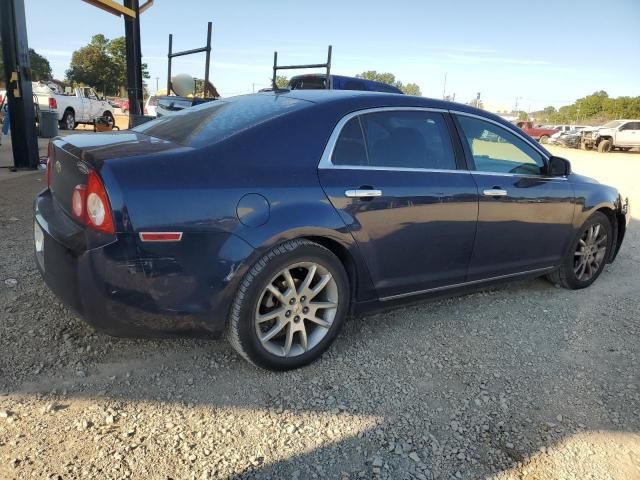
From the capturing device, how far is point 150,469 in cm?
213

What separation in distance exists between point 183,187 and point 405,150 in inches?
58.7

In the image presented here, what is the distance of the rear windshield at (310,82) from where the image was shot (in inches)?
384

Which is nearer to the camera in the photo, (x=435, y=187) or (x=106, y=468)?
(x=106, y=468)

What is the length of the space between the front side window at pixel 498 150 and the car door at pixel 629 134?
27824 millimetres

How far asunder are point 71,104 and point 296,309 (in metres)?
19.8

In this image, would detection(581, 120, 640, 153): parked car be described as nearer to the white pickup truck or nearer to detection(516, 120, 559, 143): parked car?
detection(516, 120, 559, 143): parked car

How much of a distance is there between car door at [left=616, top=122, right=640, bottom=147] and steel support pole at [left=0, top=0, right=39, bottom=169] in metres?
28.2

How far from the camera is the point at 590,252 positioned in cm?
457

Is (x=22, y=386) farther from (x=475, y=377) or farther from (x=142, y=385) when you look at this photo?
(x=475, y=377)

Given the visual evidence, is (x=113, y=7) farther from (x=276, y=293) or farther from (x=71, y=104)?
(x=71, y=104)

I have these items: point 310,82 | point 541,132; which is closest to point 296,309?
point 310,82

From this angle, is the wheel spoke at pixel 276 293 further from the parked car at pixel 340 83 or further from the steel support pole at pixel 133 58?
the steel support pole at pixel 133 58

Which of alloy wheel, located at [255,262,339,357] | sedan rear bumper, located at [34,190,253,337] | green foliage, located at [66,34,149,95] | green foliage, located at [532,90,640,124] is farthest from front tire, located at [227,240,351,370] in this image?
green foliage, located at [66,34,149,95]

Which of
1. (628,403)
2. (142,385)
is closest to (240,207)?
(142,385)
